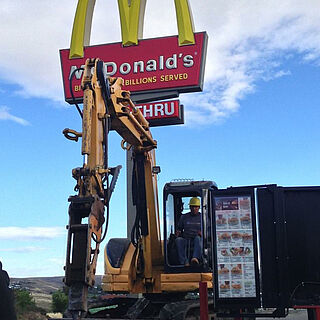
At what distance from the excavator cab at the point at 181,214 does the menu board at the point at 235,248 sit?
1587 millimetres

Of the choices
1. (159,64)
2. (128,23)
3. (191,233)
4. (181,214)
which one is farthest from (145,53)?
(191,233)

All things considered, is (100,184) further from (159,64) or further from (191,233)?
(159,64)

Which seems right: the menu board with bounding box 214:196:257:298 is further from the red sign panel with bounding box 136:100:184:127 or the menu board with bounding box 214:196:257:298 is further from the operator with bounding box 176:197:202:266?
the red sign panel with bounding box 136:100:184:127

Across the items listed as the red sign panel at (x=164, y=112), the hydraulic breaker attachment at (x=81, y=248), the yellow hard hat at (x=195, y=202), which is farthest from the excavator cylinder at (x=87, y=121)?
the red sign panel at (x=164, y=112)

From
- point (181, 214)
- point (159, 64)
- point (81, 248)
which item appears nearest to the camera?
point (81, 248)

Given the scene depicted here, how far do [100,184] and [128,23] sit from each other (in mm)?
14251

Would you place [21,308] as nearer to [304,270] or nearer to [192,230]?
[192,230]

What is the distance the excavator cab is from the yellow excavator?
0.06ft

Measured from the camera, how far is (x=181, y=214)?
10.6m

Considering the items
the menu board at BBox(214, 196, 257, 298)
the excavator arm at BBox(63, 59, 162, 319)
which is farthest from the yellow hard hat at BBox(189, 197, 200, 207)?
the menu board at BBox(214, 196, 257, 298)

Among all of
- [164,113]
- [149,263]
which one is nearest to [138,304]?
[149,263]

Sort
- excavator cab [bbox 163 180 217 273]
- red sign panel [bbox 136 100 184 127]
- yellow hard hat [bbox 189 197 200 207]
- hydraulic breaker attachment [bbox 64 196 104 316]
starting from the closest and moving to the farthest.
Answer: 1. hydraulic breaker attachment [bbox 64 196 104 316]
2. excavator cab [bbox 163 180 217 273]
3. yellow hard hat [bbox 189 197 200 207]
4. red sign panel [bbox 136 100 184 127]

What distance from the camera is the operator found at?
9570 millimetres

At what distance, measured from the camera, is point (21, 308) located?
1527 cm
